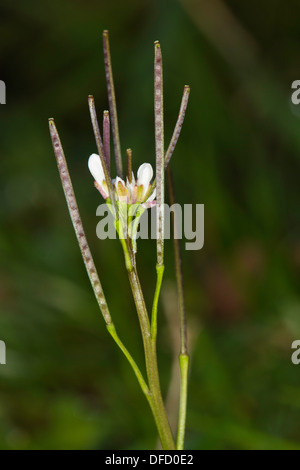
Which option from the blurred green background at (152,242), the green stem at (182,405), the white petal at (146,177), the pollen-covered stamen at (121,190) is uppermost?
the blurred green background at (152,242)

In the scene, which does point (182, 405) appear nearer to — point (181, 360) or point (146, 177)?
point (181, 360)

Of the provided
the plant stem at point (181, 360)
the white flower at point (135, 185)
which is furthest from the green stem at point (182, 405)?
the white flower at point (135, 185)

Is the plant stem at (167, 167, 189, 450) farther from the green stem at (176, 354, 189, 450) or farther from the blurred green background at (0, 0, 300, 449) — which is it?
the blurred green background at (0, 0, 300, 449)

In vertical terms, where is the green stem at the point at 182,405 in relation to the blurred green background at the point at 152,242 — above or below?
below

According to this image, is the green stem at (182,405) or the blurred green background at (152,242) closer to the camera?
the green stem at (182,405)

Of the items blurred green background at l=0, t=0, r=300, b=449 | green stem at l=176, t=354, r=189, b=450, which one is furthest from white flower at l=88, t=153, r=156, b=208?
blurred green background at l=0, t=0, r=300, b=449

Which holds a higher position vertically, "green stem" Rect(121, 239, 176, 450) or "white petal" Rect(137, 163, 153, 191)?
"white petal" Rect(137, 163, 153, 191)

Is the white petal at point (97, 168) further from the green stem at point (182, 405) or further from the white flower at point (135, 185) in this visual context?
the green stem at point (182, 405)
